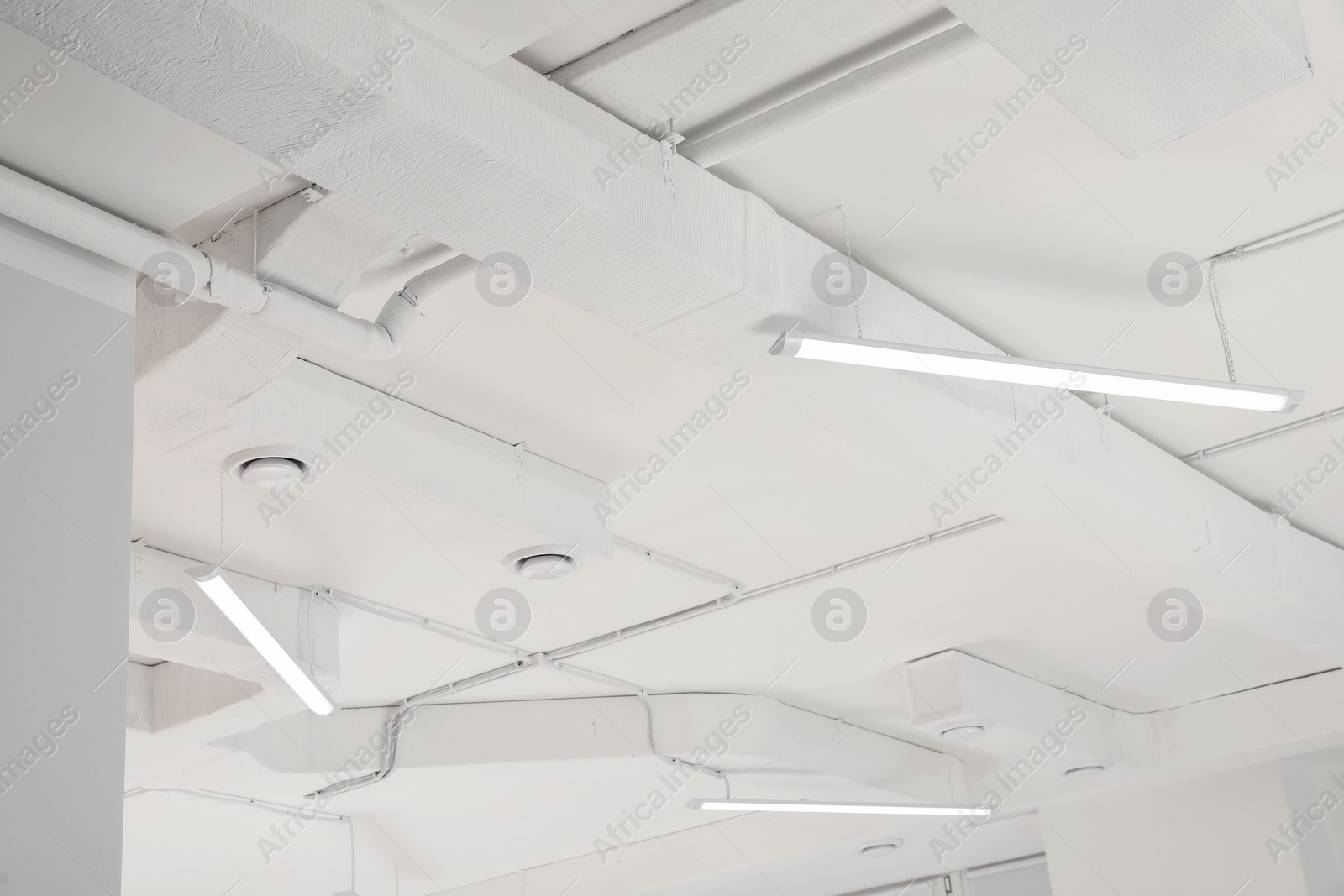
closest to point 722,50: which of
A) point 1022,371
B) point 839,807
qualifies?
point 1022,371

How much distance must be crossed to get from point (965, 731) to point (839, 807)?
0.99 m

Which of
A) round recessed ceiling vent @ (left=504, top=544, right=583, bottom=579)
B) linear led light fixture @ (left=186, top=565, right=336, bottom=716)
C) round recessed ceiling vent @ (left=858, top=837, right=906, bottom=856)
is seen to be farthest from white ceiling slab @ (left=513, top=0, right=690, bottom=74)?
round recessed ceiling vent @ (left=858, top=837, right=906, bottom=856)

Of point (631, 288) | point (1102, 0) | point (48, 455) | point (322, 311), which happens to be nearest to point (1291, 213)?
point (1102, 0)

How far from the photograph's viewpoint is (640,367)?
181 inches

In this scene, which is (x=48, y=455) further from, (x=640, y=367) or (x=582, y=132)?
(x=640, y=367)

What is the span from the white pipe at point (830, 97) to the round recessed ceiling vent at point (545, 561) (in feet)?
6.41

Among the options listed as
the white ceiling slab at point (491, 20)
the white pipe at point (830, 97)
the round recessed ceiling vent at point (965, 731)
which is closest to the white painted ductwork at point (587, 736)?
the round recessed ceiling vent at point (965, 731)

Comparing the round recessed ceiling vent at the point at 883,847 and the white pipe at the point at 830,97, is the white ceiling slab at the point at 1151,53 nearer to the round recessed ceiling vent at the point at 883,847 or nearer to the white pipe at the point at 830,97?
the white pipe at the point at 830,97

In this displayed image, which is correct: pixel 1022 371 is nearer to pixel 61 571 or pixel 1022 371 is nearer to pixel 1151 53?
pixel 1151 53

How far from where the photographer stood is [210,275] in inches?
130

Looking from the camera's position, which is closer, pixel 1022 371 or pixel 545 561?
pixel 1022 371

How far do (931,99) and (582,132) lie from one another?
3.12 feet

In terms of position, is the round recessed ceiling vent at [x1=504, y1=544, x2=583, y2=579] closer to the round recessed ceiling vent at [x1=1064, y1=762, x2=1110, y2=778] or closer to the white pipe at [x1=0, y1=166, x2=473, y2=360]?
the white pipe at [x1=0, y1=166, x2=473, y2=360]

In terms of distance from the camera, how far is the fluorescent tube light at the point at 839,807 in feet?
25.8
